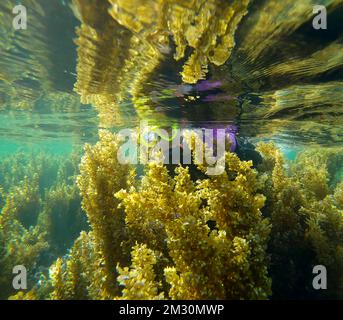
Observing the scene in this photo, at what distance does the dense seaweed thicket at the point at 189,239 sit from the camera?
3896mm

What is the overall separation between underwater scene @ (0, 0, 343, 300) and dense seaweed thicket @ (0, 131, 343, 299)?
2 centimetres

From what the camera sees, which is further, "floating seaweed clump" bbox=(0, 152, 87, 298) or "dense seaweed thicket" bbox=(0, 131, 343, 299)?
"floating seaweed clump" bbox=(0, 152, 87, 298)

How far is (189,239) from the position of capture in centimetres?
395

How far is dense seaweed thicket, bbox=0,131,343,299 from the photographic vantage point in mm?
3896

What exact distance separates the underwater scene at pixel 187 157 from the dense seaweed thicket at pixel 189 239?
0.08 ft

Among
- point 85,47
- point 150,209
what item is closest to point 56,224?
point 85,47

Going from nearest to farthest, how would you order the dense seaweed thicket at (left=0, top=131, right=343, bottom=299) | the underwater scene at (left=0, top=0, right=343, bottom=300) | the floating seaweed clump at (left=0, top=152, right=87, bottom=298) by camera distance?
the dense seaweed thicket at (left=0, top=131, right=343, bottom=299)
the underwater scene at (left=0, top=0, right=343, bottom=300)
the floating seaweed clump at (left=0, top=152, right=87, bottom=298)

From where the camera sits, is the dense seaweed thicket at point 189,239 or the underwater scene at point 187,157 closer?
the dense seaweed thicket at point 189,239

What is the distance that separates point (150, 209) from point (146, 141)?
3891 mm

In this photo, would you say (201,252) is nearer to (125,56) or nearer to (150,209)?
(150,209)

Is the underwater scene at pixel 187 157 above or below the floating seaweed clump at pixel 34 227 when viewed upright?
above

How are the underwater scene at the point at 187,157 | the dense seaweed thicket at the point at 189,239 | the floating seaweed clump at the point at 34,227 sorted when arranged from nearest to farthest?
the dense seaweed thicket at the point at 189,239, the underwater scene at the point at 187,157, the floating seaweed clump at the point at 34,227

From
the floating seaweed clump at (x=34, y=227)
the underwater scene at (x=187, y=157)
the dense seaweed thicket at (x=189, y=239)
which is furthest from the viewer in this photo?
the floating seaweed clump at (x=34, y=227)

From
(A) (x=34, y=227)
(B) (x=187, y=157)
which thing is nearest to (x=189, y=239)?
(B) (x=187, y=157)
